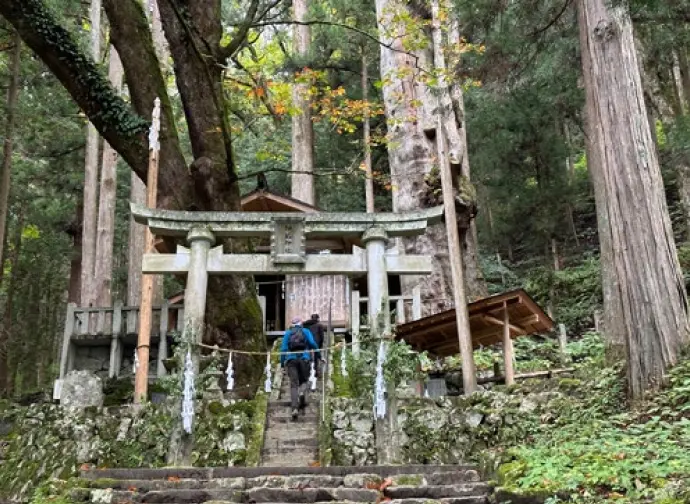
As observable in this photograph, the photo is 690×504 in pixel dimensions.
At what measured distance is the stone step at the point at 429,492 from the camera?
17.6ft

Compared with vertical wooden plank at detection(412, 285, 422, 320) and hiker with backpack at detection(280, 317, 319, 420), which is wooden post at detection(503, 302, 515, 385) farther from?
hiker with backpack at detection(280, 317, 319, 420)

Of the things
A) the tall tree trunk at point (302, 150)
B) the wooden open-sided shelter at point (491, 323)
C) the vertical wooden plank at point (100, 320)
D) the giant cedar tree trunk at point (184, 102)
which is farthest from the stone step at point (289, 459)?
the tall tree trunk at point (302, 150)

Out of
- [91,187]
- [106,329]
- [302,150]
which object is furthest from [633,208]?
[91,187]

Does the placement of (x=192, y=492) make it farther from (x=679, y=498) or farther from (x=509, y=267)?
(x=509, y=267)

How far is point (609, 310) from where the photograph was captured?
1055cm

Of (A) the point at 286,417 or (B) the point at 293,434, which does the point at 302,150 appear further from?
(B) the point at 293,434

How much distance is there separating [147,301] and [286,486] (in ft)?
15.1

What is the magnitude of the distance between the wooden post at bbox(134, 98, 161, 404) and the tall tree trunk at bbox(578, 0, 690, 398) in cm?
615

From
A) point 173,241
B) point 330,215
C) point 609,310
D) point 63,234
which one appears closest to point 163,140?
point 173,241

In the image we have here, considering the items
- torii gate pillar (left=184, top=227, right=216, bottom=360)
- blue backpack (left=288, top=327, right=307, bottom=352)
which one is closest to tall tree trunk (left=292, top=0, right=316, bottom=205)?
blue backpack (left=288, top=327, right=307, bottom=352)

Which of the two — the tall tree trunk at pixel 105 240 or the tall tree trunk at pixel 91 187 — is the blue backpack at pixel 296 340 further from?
the tall tree trunk at pixel 91 187

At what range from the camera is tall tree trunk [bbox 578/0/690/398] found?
7105mm

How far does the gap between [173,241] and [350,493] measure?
6773 millimetres

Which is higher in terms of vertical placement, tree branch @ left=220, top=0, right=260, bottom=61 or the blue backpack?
tree branch @ left=220, top=0, right=260, bottom=61
